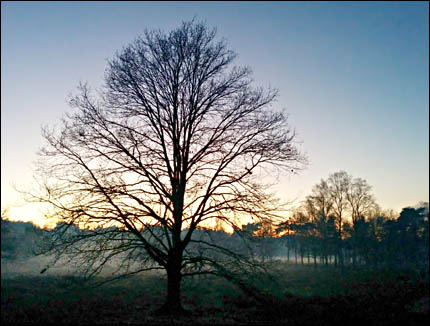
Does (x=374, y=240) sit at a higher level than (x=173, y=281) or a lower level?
lower

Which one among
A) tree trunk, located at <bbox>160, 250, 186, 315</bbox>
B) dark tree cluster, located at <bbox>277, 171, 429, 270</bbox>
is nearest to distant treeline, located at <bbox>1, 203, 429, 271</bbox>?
dark tree cluster, located at <bbox>277, 171, 429, 270</bbox>

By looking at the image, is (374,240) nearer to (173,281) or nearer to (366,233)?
(366,233)

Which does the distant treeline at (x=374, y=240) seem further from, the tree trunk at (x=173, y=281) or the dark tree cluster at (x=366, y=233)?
the tree trunk at (x=173, y=281)

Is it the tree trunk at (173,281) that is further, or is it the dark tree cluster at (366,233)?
the dark tree cluster at (366,233)

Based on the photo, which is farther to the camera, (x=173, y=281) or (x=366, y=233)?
(x=366, y=233)

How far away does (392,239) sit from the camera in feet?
151

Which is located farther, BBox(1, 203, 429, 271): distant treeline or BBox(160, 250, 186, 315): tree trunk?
BBox(1, 203, 429, 271): distant treeline

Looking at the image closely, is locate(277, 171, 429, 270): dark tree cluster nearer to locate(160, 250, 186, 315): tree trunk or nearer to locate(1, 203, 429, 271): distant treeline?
locate(1, 203, 429, 271): distant treeline

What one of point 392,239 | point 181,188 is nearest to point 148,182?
point 181,188

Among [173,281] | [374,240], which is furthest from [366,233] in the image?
[173,281]

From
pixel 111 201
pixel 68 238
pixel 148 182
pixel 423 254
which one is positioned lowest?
pixel 423 254

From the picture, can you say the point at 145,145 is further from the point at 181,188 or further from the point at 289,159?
the point at 289,159

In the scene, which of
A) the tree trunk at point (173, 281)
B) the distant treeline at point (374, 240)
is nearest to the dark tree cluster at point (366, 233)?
the distant treeline at point (374, 240)

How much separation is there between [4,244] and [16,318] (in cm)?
3539
